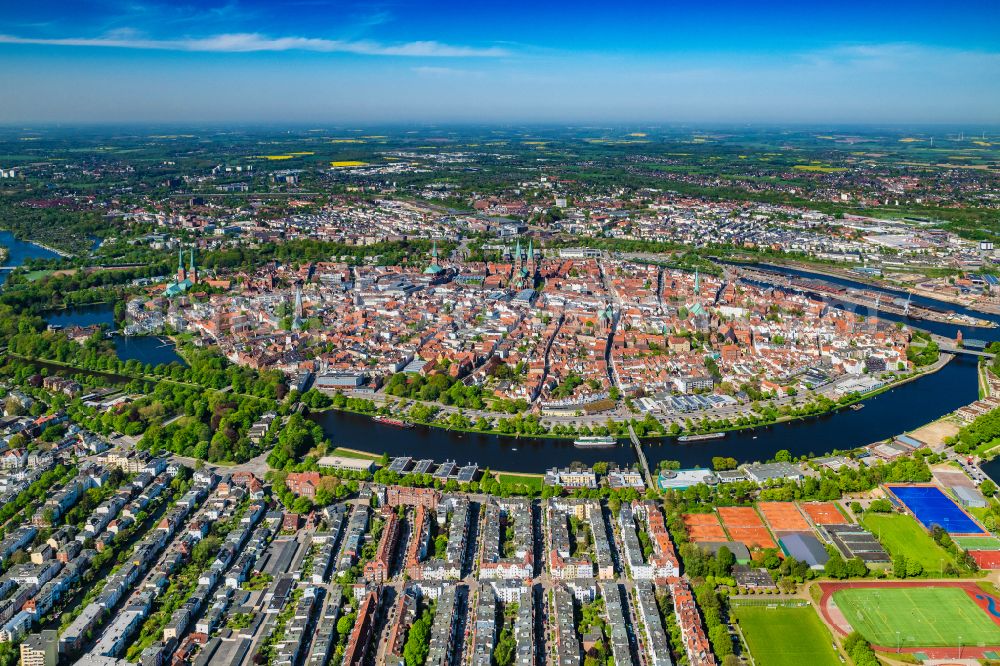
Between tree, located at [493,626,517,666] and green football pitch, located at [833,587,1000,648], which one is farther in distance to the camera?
green football pitch, located at [833,587,1000,648]

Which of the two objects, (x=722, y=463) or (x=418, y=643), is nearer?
(x=418, y=643)

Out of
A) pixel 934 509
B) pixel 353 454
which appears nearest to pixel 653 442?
pixel 934 509

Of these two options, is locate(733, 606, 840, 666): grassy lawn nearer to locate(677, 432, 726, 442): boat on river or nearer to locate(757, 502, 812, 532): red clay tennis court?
locate(757, 502, 812, 532): red clay tennis court

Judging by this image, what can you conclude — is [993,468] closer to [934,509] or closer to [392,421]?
[934,509]

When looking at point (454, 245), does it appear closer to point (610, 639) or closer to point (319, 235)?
point (319, 235)

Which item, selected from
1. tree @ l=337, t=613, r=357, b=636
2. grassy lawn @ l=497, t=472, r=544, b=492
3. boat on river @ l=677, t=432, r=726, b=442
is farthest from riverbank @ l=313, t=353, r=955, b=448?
tree @ l=337, t=613, r=357, b=636

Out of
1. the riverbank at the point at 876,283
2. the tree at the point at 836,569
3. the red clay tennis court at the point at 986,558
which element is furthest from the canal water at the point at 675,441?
the riverbank at the point at 876,283
